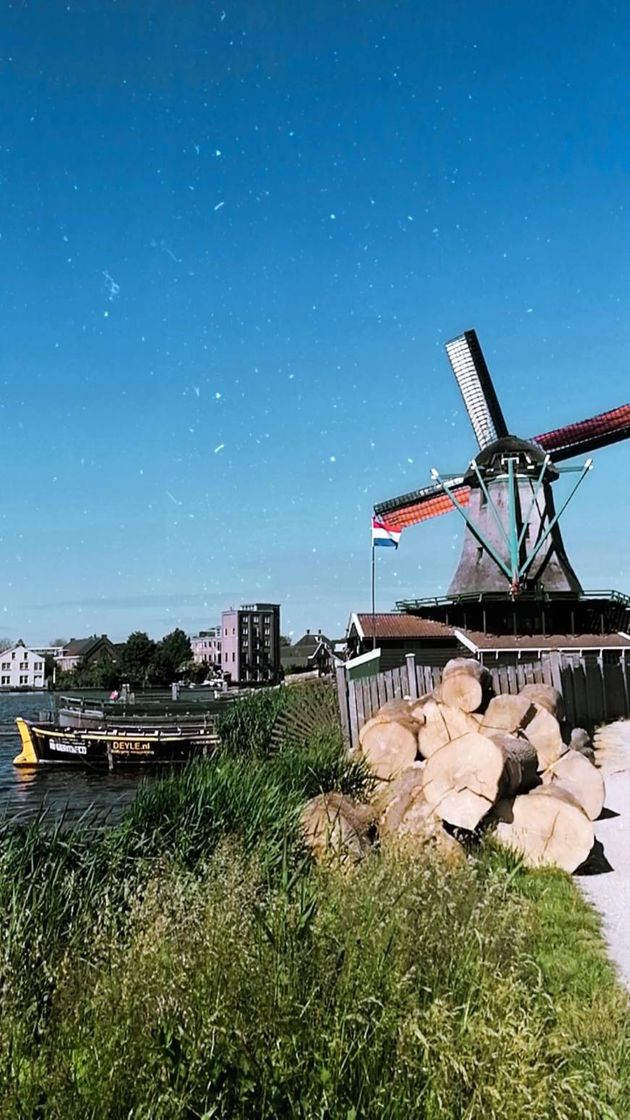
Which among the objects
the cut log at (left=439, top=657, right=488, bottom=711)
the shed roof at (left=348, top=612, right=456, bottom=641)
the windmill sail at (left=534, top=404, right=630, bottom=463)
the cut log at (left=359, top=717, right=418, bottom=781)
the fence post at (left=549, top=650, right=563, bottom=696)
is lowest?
the cut log at (left=359, top=717, right=418, bottom=781)

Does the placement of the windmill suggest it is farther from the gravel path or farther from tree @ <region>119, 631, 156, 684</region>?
tree @ <region>119, 631, 156, 684</region>

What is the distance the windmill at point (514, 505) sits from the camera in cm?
3991

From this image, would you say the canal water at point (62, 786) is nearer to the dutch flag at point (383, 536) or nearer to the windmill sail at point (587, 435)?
the dutch flag at point (383, 536)

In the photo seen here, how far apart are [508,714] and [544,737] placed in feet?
2.01

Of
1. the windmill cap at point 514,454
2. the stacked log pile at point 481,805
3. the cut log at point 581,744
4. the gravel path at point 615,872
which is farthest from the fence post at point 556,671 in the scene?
the windmill cap at point 514,454

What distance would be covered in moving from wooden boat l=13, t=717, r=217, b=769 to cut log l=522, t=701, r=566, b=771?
23.3 meters

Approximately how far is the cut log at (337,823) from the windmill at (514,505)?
1204 inches

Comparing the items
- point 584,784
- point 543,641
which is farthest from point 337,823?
point 543,641

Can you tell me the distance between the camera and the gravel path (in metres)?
6.90

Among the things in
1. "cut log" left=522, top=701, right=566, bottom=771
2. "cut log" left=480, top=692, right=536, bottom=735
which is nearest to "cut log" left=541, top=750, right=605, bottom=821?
"cut log" left=522, top=701, right=566, bottom=771

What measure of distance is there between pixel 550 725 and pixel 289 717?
902cm

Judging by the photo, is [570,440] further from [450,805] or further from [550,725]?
[450,805]

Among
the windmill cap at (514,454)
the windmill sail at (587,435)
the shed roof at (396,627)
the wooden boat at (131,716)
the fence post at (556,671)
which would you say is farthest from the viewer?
the windmill sail at (587,435)

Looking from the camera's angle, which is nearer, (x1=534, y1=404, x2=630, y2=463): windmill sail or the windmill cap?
the windmill cap
